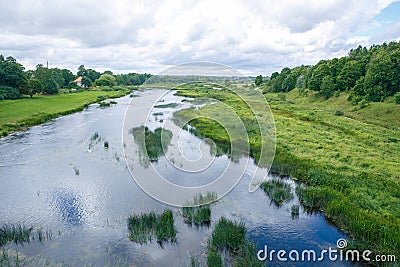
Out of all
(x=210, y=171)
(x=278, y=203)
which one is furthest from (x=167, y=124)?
(x=278, y=203)

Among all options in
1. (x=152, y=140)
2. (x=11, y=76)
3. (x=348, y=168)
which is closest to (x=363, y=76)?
(x=348, y=168)

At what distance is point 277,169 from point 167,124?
1800cm

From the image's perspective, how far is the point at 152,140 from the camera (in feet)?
81.3

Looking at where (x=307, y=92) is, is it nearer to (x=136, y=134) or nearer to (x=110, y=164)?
(x=136, y=134)

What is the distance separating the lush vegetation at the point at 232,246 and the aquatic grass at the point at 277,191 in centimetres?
334

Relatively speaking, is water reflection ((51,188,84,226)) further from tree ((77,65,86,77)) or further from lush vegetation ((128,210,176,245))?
tree ((77,65,86,77))

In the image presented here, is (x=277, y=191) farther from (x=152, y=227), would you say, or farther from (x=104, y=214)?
(x=104, y=214)

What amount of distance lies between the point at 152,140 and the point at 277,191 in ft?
42.9

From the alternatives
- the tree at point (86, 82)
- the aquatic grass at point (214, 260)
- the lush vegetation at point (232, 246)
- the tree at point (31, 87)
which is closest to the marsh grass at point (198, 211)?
the lush vegetation at point (232, 246)

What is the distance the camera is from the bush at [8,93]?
5139 cm

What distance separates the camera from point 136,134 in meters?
27.8

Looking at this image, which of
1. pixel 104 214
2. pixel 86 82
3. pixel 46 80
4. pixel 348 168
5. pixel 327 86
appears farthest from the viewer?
pixel 86 82

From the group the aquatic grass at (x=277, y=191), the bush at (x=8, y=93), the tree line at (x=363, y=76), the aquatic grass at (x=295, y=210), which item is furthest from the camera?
the bush at (x=8, y=93)

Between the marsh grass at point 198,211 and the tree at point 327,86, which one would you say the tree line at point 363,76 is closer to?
the tree at point 327,86
